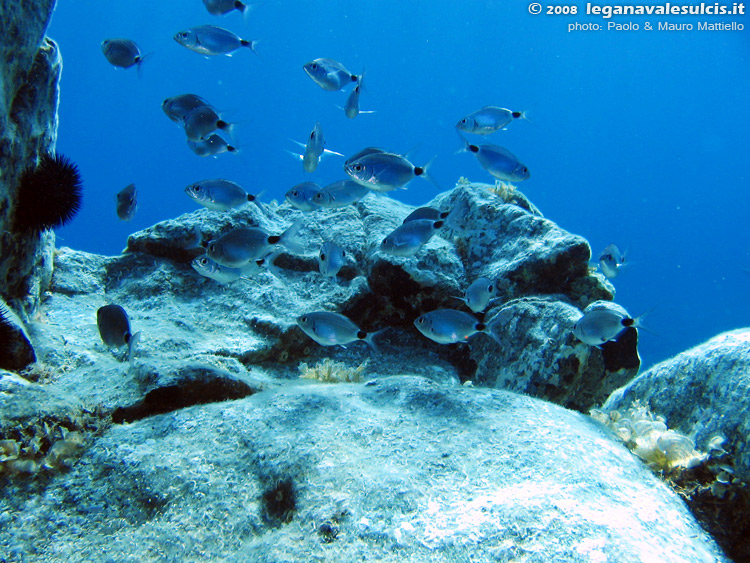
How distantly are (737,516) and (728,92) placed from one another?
3658 inches

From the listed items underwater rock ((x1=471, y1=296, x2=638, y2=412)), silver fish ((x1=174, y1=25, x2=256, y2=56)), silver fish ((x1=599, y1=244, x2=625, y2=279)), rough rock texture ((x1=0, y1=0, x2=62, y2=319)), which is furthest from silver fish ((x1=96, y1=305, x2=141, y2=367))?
silver fish ((x1=599, y1=244, x2=625, y2=279))

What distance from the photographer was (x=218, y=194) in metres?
4.27

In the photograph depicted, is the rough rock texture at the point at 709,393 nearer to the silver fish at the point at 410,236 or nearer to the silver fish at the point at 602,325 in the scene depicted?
the silver fish at the point at 602,325

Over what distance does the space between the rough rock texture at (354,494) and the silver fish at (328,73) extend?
12.6ft

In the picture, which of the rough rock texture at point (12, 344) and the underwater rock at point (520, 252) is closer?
the rough rock texture at point (12, 344)

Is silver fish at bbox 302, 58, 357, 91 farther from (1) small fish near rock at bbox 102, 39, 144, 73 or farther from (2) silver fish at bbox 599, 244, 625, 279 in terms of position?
(2) silver fish at bbox 599, 244, 625, 279

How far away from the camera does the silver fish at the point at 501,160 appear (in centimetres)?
493

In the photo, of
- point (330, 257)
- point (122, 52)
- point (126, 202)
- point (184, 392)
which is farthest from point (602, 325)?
point (122, 52)

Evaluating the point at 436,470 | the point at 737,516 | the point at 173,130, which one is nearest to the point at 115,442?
the point at 436,470

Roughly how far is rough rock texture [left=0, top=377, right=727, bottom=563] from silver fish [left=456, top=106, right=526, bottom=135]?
145 inches

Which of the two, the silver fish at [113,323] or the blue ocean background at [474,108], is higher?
the blue ocean background at [474,108]

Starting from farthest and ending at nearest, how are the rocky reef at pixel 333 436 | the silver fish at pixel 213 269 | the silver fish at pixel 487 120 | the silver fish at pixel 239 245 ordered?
the silver fish at pixel 487 120 → the silver fish at pixel 213 269 → the silver fish at pixel 239 245 → the rocky reef at pixel 333 436

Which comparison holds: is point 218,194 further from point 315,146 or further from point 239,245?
point 315,146

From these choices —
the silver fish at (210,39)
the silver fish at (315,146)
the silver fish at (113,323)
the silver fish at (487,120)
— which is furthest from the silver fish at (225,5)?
the silver fish at (113,323)
